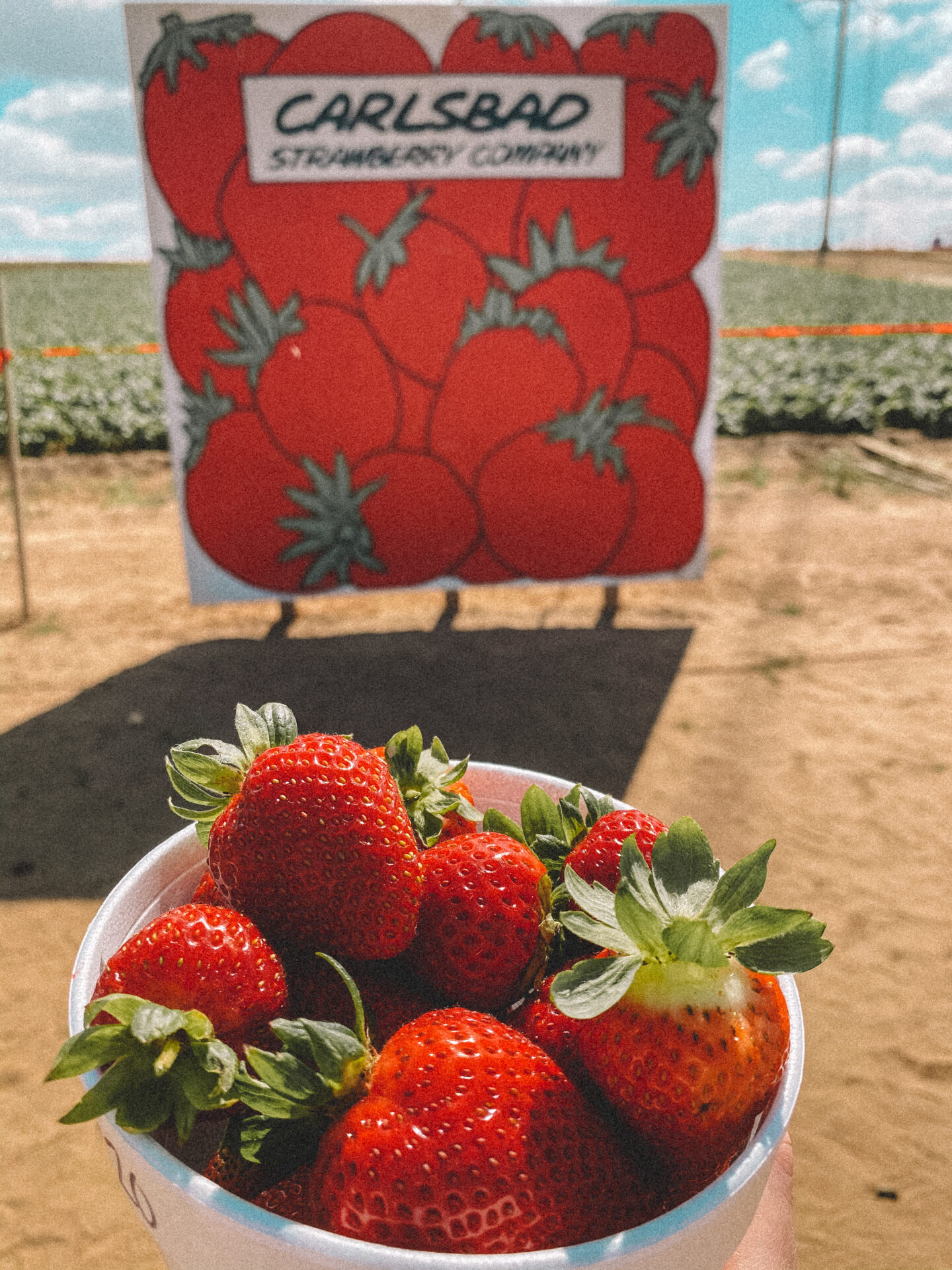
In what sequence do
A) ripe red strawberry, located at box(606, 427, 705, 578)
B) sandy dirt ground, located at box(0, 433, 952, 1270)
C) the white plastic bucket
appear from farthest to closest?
ripe red strawberry, located at box(606, 427, 705, 578), sandy dirt ground, located at box(0, 433, 952, 1270), the white plastic bucket

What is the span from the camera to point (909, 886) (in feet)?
11.0

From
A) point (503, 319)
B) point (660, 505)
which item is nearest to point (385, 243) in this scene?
point (503, 319)

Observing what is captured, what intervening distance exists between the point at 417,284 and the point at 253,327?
77cm

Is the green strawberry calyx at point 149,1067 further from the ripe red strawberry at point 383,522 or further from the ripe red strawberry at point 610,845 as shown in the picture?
the ripe red strawberry at point 383,522

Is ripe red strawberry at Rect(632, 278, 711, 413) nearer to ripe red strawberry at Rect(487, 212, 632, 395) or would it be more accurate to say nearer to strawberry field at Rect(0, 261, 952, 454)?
ripe red strawberry at Rect(487, 212, 632, 395)

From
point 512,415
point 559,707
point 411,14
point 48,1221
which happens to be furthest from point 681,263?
point 48,1221

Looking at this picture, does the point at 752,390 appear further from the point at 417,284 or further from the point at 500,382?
the point at 417,284

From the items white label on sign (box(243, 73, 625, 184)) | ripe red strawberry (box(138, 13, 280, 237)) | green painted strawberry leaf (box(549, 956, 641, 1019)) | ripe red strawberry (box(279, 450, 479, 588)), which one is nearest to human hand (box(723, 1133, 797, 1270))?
green painted strawberry leaf (box(549, 956, 641, 1019))

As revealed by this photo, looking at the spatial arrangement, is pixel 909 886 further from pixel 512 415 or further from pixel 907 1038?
pixel 512 415

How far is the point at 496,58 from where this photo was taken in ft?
14.4

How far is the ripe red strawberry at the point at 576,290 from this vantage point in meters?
4.68

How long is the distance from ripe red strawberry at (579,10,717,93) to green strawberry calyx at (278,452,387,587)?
2083 millimetres

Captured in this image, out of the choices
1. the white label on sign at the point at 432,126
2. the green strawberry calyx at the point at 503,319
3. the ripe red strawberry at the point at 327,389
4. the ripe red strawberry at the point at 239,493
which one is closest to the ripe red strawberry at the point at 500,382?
the green strawberry calyx at the point at 503,319

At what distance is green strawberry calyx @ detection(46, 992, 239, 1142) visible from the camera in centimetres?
76
